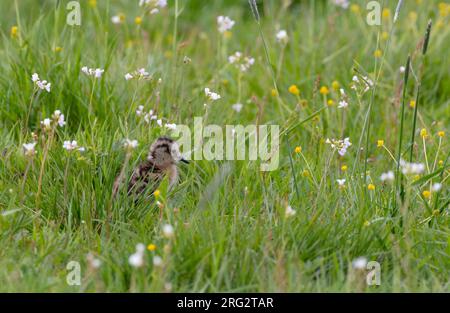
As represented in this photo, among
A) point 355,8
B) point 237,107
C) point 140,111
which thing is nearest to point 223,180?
point 140,111

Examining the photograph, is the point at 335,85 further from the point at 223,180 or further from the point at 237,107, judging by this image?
the point at 223,180

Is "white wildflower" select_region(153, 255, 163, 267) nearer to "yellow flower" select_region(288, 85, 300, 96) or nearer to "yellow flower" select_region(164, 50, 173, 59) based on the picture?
"yellow flower" select_region(288, 85, 300, 96)

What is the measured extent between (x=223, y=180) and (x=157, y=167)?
0.45 m

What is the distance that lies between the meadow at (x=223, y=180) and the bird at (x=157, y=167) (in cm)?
8

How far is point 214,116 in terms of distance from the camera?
556 centimetres

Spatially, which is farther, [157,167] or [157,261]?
[157,167]

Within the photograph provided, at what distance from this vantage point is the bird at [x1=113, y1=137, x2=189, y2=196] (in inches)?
183

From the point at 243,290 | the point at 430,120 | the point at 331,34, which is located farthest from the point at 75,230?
the point at 331,34

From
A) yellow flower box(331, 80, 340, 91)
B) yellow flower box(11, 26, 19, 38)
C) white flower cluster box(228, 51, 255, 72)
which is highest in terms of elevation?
yellow flower box(11, 26, 19, 38)

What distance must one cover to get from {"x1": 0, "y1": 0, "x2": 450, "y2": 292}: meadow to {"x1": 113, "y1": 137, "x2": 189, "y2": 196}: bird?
0.08 meters

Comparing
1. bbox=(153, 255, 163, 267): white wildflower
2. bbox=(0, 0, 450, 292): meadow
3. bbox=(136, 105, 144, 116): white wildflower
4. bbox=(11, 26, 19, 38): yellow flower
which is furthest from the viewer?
bbox=(11, 26, 19, 38): yellow flower

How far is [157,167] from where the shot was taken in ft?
15.7

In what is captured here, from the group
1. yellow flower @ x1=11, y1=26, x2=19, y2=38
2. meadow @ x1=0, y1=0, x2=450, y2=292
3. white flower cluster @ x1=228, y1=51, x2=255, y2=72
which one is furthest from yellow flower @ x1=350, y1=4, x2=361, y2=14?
yellow flower @ x1=11, y1=26, x2=19, y2=38

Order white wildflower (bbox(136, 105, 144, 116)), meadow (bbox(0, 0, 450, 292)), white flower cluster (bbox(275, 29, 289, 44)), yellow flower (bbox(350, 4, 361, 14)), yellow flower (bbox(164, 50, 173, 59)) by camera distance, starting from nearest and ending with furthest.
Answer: meadow (bbox(0, 0, 450, 292)) → white wildflower (bbox(136, 105, 144, 116)) → white flower cluster (bbox(275, 29, 289, 44)) → yellow flower (bbox(164, 50, 173, 59)) → yellow flower (bbox(350, 4, 361, 14))
